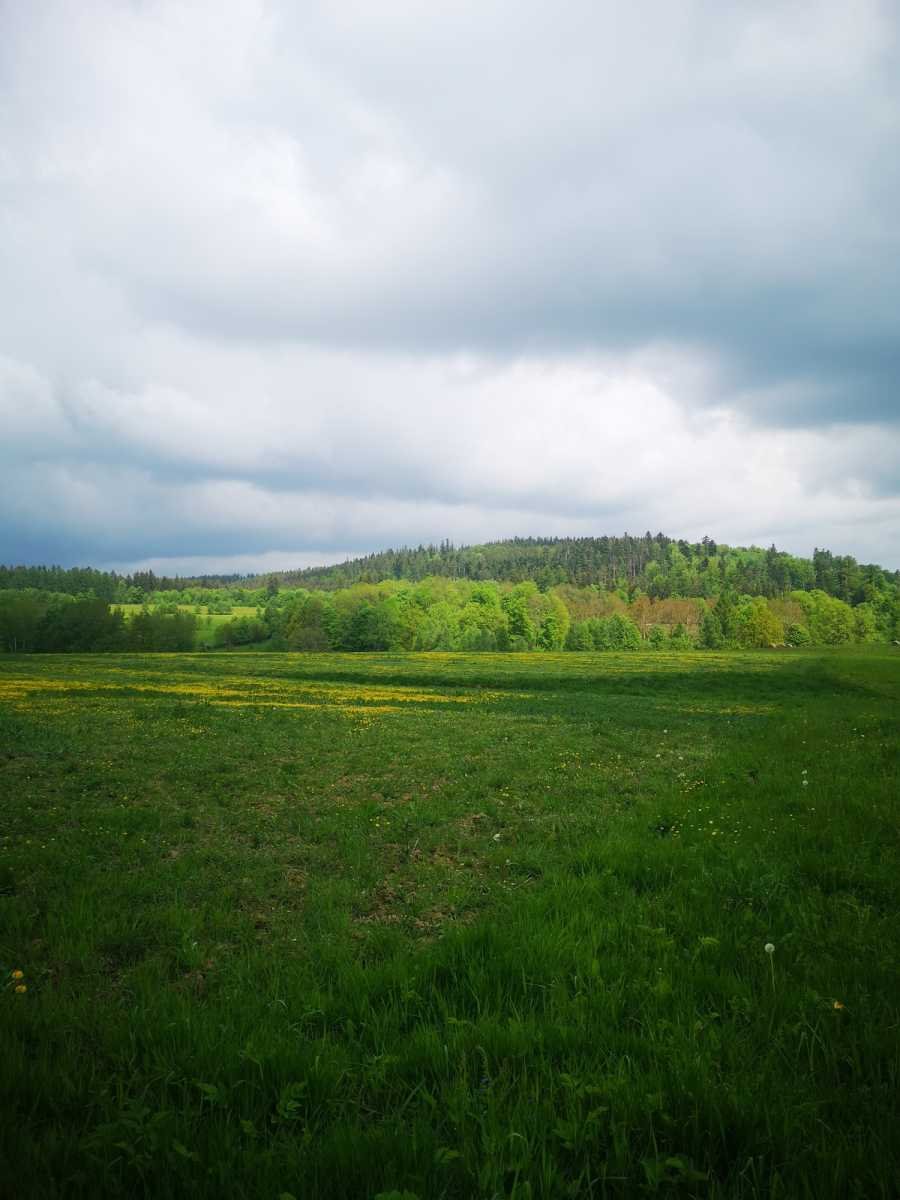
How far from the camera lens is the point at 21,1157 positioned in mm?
3035

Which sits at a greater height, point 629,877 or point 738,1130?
point 738,1130

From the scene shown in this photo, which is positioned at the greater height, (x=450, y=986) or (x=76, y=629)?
(x=450, y=986)

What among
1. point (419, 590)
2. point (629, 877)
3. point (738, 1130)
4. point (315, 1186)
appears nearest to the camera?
point (315, 1186)

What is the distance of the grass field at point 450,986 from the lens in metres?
3.06

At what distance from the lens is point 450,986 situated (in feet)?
16.6

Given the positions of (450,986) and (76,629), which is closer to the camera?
(450,986)

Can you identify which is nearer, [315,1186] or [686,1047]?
[315,1186]

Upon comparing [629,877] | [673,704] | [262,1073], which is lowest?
[673,704]

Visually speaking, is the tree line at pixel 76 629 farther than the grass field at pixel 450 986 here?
Yes

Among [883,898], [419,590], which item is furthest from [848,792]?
[419,590]

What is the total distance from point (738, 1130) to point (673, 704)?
36036 mm

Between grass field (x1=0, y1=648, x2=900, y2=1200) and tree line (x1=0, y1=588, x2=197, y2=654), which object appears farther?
tree line (x1=0, y1=588, x2=197, y2=654)

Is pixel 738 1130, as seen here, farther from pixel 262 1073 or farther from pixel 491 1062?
pixel 262 1073

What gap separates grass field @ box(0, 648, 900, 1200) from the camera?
306cm
